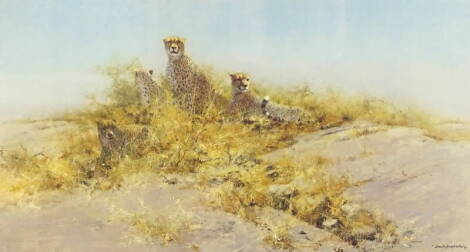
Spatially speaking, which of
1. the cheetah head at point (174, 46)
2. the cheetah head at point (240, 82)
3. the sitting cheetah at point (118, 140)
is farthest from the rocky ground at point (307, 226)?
the cheetah head at point (174, 46)

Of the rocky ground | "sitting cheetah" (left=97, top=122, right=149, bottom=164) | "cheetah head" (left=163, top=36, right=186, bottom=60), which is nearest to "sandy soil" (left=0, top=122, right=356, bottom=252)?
the rocky ground

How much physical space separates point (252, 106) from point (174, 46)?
298mm

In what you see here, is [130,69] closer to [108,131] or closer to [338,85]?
[108,131]

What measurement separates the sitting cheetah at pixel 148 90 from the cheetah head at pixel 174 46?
97mm

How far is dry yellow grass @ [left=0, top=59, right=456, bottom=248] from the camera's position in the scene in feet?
7.35

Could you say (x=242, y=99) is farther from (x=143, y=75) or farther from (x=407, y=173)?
(x=407, y=173)

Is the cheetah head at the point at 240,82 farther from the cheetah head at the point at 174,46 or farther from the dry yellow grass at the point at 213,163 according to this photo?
the cheetah head at the point at 174,46

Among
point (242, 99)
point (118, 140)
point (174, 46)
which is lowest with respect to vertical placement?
point (118, 140)

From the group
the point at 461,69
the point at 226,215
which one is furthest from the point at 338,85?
the point at 226,215

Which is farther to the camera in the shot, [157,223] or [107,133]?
[107,133]

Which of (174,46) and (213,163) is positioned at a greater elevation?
(174,46)

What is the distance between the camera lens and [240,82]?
2.32 meters
